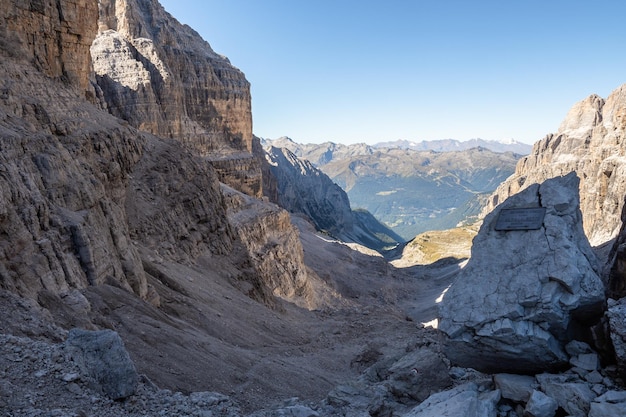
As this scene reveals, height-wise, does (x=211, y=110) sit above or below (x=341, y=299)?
above

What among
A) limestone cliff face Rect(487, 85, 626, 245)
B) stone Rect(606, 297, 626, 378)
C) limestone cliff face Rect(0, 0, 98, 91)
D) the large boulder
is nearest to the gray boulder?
the large boulder

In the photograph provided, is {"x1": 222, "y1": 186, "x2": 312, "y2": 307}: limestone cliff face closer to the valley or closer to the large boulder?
the valley

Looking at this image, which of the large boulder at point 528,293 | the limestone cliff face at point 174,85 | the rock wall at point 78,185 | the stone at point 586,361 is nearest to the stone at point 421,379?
the large boulder at point 528,293

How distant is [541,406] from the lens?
9.02 m

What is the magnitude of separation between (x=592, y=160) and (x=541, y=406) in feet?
251

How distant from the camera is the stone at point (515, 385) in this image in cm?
968

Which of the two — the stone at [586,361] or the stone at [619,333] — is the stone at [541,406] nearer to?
the stone at [586,361]

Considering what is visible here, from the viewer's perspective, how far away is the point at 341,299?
50531 mm

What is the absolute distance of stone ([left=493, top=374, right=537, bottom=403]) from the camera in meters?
9.68

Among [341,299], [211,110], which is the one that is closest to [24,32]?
[341,299]

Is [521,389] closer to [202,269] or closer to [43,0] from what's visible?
[202,269]

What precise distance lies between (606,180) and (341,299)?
134 feet

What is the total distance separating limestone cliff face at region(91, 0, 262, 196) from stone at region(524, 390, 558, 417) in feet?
181

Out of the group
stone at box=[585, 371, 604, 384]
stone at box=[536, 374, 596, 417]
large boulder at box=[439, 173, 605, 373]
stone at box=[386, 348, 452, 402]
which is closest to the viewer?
stone at box=[536, 374, 596, 417]
